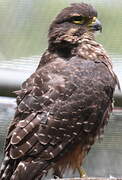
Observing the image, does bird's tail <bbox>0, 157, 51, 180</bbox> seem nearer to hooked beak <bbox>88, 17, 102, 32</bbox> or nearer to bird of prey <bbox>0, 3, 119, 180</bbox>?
bird of prey <bbox>0, 3, 119, 180</bbox>

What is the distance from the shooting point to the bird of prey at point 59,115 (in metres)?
8.88

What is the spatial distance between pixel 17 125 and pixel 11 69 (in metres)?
0.43

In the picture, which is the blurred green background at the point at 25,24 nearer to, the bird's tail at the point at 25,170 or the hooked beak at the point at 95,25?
the hooked beak at the point at 95,25

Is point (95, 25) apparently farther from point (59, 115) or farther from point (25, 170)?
point (25, 170)

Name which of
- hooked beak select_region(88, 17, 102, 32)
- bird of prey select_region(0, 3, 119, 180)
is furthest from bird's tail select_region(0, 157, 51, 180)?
hooked beak select_region(88, 17, 102, 32)

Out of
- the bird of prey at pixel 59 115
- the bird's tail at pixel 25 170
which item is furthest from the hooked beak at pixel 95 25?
the bird's tail at pixel 25 170

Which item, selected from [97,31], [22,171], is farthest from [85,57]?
[22,171]

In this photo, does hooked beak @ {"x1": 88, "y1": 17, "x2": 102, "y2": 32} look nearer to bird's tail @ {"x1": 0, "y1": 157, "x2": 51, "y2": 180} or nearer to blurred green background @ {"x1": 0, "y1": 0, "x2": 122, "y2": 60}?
blurred green background @ {"x1": 0, "y1": 0, "x2": 122, "y2": 60}

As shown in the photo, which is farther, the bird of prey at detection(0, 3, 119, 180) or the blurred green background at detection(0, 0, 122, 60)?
the blurred green background at detection(0, 0, 122, 60)

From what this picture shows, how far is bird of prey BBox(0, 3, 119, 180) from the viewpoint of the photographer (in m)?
8.88

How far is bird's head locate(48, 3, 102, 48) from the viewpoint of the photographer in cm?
935

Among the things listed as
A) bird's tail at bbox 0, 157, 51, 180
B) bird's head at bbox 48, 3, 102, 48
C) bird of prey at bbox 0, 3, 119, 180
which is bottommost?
bird's tail at bbox 0, 157, 51, 180

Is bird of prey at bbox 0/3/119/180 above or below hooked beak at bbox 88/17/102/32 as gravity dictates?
below

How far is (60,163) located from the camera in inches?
356
